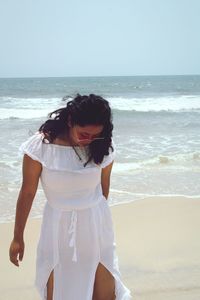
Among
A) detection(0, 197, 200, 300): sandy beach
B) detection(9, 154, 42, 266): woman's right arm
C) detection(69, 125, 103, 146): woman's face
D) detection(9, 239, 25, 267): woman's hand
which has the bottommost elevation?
detection(0, 197, 200, 300): sandy beach

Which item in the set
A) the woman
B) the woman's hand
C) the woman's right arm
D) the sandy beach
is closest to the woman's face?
the woman

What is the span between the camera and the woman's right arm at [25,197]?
2182 mm

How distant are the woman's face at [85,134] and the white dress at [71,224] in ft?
0.21

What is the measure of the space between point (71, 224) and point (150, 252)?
2.16 m

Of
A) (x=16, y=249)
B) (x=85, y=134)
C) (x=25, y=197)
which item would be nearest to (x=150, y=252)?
(x=16, y=249)

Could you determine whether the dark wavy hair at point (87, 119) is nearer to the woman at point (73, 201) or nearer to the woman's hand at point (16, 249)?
the woman at point (73, 201)

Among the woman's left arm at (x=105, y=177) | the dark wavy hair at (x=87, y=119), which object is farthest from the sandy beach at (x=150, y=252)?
the dark wavy hair at (x=87, y=119)

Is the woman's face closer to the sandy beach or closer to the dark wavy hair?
the dark wavy hair

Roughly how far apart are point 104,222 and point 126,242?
2.25m

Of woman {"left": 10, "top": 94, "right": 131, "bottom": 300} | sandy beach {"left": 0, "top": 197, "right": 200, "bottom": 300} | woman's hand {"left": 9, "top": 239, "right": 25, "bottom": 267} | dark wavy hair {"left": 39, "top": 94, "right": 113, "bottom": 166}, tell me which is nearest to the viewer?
dark wavy hair {"left": 39, "top": 94, "right": 113, "bottom": 166}

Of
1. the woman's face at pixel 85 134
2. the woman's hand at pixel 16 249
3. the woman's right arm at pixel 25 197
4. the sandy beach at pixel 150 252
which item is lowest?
the sandy beach at pixel 150 252

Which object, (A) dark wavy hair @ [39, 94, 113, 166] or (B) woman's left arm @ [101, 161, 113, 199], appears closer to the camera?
(A) dark wavy hair @ [39, 94, 113, 166]

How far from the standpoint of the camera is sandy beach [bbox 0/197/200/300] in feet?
11.4

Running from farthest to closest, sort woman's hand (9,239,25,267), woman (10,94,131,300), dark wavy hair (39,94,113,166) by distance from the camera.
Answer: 1. woman's hand (9,239,25,267)
2. woman (10,94,131,300)
3. dark wavy hair (39,94,113,166)
